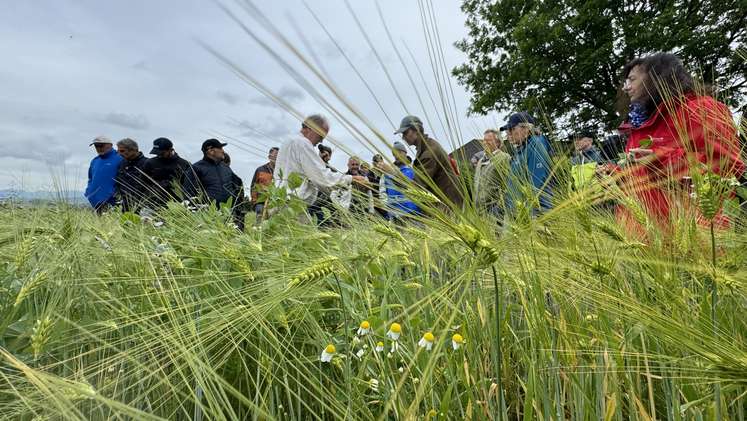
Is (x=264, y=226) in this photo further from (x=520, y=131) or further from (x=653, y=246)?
(x=653, y=246)

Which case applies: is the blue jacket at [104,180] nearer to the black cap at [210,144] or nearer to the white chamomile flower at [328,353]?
the black cap at [210,144]

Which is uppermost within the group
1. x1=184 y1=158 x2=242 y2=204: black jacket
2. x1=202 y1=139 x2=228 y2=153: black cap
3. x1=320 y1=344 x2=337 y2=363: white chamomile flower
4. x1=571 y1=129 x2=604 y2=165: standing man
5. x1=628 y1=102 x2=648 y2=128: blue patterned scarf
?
x1=202 y1=139 x2=228 y2=153: black cap

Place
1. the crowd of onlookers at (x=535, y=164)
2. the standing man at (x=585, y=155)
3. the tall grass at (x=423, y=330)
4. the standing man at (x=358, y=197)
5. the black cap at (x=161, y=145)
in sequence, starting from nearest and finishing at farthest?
the tall grass at (x=423, y=330) → the crowd of onlookers at (x=535, y=164) → the standing man at (x=358, y=197) → the standing man at (x=585, y=155) → the black cap at (x=161, y=145)

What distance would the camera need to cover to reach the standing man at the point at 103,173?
4.65 m

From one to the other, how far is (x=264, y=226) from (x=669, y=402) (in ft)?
4.55

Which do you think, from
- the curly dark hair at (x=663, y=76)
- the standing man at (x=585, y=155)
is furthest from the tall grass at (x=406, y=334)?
the curly dark hair at (x=663, y=76)

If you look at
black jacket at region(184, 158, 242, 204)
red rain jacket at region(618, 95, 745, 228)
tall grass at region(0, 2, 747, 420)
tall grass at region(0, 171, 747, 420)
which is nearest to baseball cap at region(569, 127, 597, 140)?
red rain jacket at region(618, 95, 745, 228)

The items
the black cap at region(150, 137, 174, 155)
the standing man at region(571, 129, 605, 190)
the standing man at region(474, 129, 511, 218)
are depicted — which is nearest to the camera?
the standing man at region(474, 129, 511, 218)

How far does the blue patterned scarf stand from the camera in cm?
194

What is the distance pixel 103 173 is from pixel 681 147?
506 cm

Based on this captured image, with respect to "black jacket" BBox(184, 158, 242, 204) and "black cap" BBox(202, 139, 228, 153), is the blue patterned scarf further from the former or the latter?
"black cap" BBox(202, 139, 228, 153)

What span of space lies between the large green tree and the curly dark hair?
9.94 metres

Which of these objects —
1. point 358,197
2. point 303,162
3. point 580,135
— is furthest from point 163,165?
point 580,135

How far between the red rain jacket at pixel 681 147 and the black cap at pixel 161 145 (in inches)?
167
